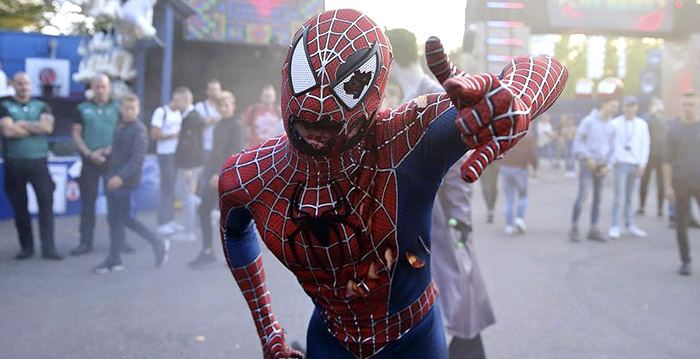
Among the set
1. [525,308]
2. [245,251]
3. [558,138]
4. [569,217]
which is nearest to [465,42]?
[569,217]

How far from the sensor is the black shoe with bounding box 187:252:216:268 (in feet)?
21.0

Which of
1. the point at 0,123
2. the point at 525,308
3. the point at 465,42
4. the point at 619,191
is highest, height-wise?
the point at 465,42

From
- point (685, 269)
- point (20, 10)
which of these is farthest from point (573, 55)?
point (685, 269)

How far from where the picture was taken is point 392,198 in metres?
1.58

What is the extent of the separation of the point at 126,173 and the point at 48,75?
6.59m

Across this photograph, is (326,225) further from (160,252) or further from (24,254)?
(24,254)

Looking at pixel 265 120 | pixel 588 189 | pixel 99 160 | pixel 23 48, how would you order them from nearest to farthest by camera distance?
pixel 99 160, pixel 265 120, pixel 588 189, pixel 23 48

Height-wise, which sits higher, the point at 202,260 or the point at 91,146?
the point at 91,146

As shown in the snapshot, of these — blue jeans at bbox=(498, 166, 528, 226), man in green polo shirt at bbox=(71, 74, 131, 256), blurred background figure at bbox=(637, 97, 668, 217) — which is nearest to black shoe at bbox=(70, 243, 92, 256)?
man in green polo shirt at bbox=(71, 74, 131, 256)

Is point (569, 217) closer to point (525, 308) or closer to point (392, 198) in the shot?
point (525, 308)

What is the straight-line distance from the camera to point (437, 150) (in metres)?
1.51

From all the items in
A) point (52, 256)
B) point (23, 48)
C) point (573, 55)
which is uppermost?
point (573, 55)

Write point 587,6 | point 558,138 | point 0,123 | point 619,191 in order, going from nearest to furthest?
1. point 0,123
2. point 619,191
3. point 587,6
4. point 558,138

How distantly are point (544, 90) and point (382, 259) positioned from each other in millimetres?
563
